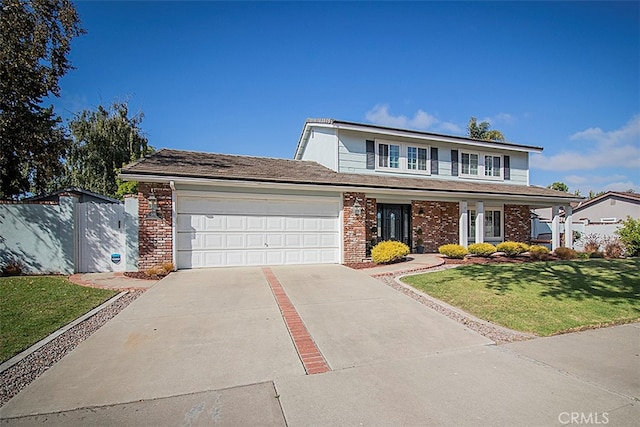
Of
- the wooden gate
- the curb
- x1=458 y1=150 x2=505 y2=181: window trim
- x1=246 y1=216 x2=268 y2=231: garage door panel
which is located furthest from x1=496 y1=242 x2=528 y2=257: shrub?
the wooden gate

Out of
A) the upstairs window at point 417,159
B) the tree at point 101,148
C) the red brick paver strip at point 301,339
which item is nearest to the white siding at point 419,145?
the upstairs window at point 417,159

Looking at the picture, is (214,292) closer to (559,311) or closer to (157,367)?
(157,367)

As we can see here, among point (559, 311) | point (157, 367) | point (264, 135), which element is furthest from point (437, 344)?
point (264, 135)

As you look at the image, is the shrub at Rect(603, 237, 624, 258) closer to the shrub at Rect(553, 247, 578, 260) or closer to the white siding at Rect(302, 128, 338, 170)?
the shrub at Rect(553, 247, 578, 260)

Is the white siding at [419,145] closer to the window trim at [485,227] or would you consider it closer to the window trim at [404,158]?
the window trim at [404,158]

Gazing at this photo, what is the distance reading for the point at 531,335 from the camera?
14.9ft

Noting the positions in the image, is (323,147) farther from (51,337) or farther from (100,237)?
(51,337)

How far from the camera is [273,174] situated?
35.9ft

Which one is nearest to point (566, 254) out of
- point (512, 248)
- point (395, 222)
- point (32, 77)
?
point (512, 248)

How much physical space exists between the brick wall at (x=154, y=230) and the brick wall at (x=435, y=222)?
10.2 meters

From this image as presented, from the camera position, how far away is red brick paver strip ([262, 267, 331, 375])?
140 inches

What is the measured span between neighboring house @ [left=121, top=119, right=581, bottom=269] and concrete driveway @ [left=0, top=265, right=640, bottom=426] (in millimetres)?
4471

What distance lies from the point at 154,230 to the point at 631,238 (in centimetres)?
2027

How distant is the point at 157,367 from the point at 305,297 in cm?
343
